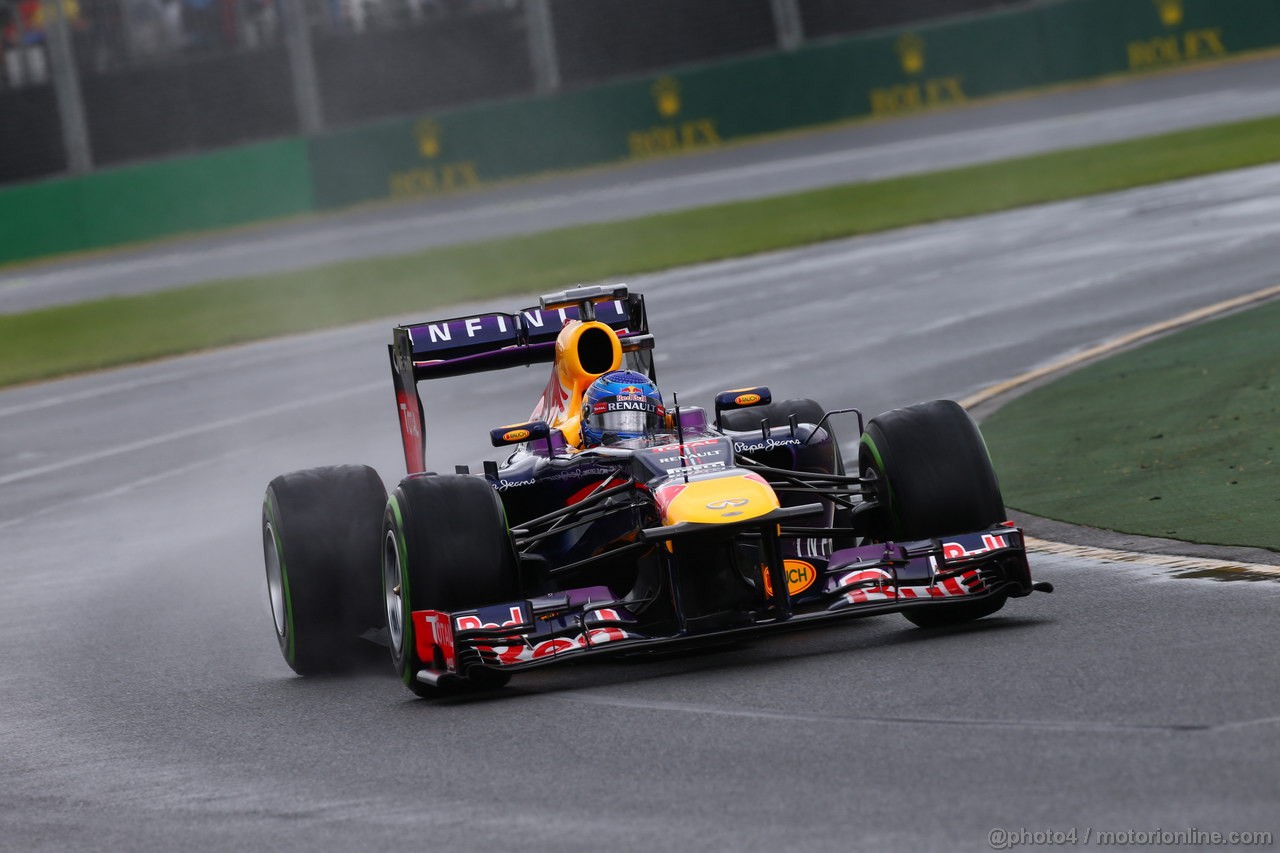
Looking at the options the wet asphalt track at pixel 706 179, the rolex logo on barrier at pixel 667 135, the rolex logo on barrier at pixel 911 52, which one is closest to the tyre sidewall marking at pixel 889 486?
the wet asphalt track at pixel 706 179

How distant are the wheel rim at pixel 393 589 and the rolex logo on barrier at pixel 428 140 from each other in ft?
125

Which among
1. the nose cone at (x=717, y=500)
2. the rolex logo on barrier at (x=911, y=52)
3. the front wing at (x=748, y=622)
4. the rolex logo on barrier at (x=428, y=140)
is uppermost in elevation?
the rolex logo on barrier at (x=911, y=52)

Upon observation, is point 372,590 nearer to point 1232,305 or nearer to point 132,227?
point 1232,305

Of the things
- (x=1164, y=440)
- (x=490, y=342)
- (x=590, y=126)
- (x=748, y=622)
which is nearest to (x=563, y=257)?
(x=590, y=126)

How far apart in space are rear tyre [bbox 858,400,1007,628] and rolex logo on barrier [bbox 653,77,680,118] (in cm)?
3807

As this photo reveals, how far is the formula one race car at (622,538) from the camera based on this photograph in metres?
8.10

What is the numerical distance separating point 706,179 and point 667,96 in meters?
6.95

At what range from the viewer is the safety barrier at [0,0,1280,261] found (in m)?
45.4

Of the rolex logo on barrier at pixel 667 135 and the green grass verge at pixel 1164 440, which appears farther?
the rolex logo on barrier at pixel 667 135

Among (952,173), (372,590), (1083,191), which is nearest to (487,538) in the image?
(372,590)

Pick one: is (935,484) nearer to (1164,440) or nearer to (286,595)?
(286,595)

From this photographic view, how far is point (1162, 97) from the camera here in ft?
134

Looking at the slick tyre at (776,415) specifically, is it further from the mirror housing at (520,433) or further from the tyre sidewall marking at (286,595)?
the tyre sidewall marking at (286,595)

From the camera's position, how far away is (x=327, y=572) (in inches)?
370
